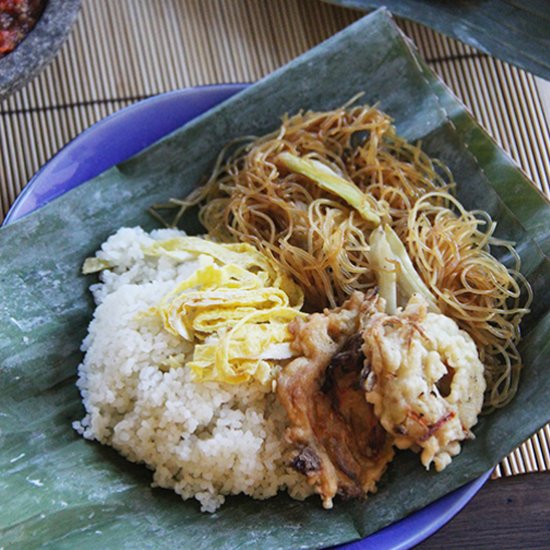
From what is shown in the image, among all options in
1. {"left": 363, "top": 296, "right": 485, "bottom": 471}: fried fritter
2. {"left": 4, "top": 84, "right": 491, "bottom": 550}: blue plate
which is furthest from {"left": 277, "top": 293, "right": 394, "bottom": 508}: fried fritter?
{"left": 4, "top": 84, "right": 491, "bottom": 550}: blue plate

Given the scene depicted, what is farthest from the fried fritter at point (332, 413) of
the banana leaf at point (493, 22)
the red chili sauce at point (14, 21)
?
the red chili sauce at point (14, 21)

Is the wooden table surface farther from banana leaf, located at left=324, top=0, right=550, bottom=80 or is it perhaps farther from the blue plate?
the blue plate

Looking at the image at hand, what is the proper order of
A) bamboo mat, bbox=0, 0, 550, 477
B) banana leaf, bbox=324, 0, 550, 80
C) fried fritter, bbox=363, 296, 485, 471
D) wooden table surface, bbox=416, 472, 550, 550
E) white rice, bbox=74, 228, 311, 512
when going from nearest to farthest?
fried fritter, bbox=363, 296, 485, 471 < white rice, bbox=74, 228, 311, 512 < wooden table surface, bbox=416, 472, 550, 550 < banana leaf, bbox=324, 0, 550, 80 < bamboo mat, bbox=0, 0, 550, 477

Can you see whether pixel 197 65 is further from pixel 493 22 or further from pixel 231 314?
pixel 231 314

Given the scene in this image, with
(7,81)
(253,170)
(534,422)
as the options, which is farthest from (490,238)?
(7,81)

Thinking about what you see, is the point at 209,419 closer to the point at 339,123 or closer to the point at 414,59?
the point at 339,123

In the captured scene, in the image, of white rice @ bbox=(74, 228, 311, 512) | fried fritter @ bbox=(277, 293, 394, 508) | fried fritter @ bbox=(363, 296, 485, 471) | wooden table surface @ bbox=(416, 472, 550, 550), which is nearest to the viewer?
fried fritter @ bbox=(363, 296, 485, 471)
